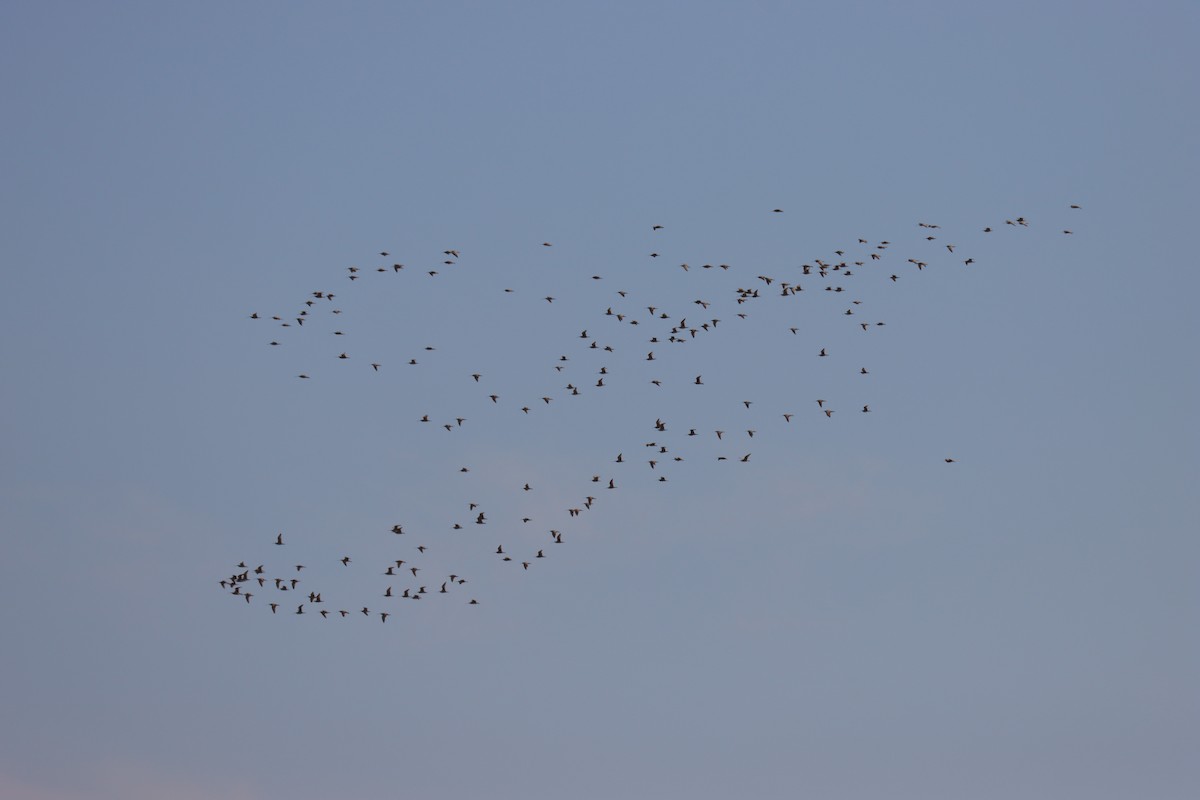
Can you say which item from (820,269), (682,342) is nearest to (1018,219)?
(820,269)

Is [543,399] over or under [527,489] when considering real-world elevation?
over

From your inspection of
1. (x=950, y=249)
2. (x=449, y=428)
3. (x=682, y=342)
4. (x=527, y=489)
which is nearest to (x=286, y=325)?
(x=449, y=428)

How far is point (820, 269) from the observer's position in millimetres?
97750

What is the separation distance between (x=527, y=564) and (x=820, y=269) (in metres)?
26.1

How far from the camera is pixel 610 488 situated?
9862 centimetres

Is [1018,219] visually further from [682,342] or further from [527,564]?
[527,564]

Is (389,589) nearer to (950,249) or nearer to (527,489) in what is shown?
(527,489)

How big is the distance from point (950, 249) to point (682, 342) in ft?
58.3

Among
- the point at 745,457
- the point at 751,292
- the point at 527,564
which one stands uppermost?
the point at 751,292

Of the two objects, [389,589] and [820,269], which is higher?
[820,269]

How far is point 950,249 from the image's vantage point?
96.8 m

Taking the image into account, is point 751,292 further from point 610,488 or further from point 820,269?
point 610,488

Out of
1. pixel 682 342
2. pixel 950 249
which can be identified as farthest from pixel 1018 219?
pixel 682 342

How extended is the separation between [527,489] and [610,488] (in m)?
7.07
